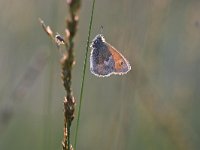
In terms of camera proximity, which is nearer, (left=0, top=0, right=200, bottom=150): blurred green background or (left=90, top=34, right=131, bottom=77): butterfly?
(left=90, top=34, right=131, bottom=77): butterfly

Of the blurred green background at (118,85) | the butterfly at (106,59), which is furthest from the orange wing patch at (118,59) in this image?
the blurred green background at (118,85)

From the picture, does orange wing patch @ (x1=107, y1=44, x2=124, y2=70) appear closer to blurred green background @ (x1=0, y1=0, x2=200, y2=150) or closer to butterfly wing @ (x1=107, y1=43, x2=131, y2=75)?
butterfly wing @ (x1=107, y1=43, x2=131, y2=75)

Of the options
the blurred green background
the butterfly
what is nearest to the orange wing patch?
the butterfly

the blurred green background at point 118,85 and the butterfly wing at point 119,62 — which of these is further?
the blurred green background at point 118,85

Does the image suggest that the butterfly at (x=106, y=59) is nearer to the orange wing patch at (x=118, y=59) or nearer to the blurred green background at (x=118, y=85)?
the orange wing patch at (x=118, y=59)

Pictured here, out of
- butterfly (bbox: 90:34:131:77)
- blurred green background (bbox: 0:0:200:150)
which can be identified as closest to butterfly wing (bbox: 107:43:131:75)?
butterfly (bbox: 90:34:131:77)
